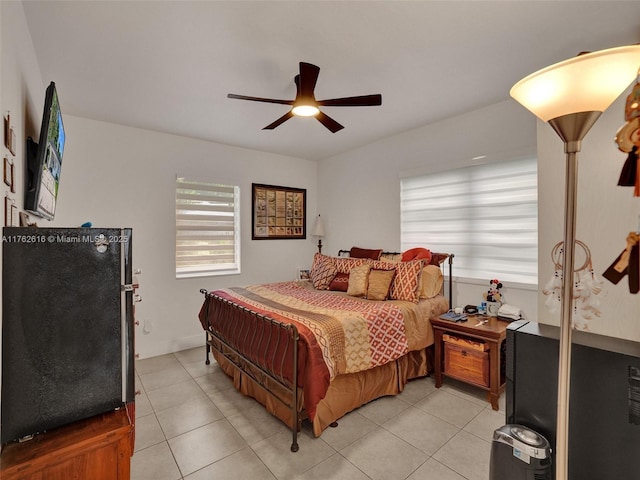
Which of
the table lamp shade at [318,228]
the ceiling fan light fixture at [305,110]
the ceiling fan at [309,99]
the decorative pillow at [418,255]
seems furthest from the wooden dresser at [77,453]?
the table lamp shade at [318,228]

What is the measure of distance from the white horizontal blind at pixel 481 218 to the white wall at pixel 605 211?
5.61 feet

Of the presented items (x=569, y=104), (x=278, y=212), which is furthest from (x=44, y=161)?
(x=278, y=212)

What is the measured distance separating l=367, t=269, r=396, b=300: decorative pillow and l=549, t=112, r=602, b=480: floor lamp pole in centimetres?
208

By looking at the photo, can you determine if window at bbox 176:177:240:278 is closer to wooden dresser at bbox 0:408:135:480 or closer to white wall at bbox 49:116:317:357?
white wall at bbox 49:116:317:357

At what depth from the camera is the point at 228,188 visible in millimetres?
4363

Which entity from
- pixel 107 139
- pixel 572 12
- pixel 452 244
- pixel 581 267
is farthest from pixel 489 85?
pixel 107 139

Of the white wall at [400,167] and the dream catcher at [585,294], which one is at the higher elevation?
the white wall at [400,167]

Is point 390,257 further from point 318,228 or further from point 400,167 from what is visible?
point 318,228

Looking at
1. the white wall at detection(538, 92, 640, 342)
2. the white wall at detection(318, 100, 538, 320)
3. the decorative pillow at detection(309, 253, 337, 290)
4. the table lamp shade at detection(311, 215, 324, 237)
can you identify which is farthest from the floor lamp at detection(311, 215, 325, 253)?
the white wall at detection(538, 92, 640, 342)

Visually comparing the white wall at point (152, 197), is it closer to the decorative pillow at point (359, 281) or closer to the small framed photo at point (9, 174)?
the decorative pillow at point (359, 281)

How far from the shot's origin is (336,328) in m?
2.27

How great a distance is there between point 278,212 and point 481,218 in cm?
288

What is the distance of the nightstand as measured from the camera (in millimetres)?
2504

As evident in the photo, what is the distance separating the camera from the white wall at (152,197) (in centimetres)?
330
